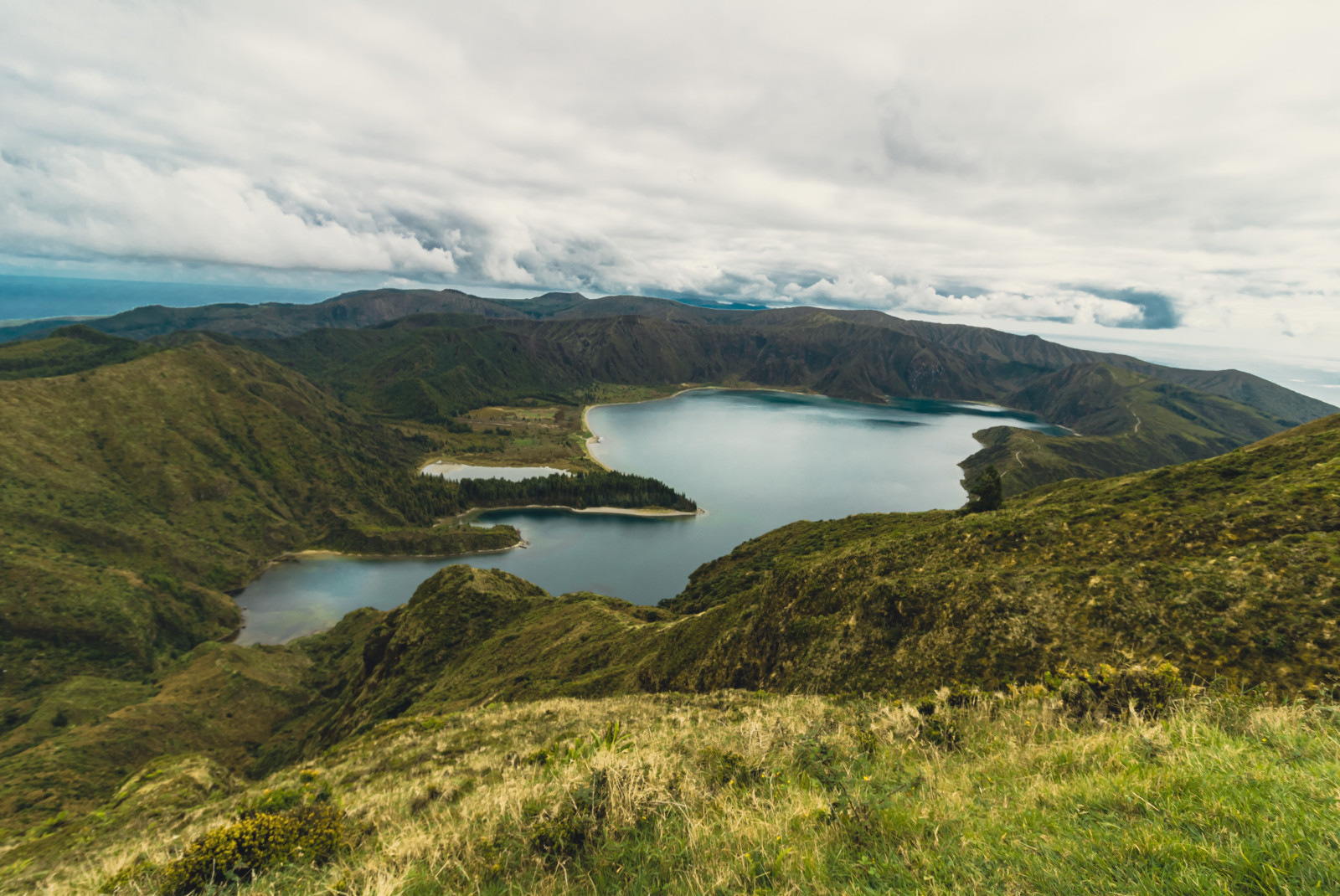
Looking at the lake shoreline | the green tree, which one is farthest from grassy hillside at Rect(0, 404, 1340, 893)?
the lake shoreline

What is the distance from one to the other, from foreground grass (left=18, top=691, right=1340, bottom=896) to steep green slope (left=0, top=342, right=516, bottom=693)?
132 meters

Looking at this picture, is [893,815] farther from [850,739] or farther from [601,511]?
[601,511]

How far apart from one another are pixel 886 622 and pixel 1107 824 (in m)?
18.6

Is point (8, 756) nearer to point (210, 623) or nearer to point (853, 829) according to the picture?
point (210, 623)

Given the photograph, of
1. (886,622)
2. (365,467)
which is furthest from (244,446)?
(886,622)

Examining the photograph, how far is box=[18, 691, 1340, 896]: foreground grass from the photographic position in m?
3.86

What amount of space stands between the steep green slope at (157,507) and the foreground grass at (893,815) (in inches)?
5196

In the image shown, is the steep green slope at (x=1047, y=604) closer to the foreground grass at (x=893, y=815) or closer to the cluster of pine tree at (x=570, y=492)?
the foreground grass at (x=893, y=815)

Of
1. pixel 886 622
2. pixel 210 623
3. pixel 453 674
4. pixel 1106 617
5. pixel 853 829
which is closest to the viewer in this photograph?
pixel 853 829

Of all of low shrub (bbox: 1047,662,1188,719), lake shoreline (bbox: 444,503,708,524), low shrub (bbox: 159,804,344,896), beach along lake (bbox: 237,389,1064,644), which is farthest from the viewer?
lake shoreline (bbox: 444,503,708,524)

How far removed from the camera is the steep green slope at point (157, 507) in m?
94.4

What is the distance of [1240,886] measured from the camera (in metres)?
3.20

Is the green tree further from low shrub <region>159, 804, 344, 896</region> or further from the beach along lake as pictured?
the beach along lake

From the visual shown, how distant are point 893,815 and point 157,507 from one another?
20018cm
